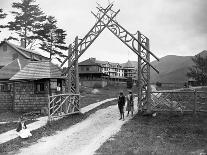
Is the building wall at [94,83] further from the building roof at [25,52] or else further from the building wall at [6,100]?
the building wall at [6,100]

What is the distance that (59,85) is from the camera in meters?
27.0

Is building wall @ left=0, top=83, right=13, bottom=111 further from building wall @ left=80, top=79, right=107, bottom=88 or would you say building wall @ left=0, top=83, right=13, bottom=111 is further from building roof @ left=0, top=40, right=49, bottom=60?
building wall @ left=80, top=79, right=107, bottom=88

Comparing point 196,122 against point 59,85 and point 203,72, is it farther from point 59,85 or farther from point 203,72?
point 203,72

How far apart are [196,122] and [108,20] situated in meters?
9.47

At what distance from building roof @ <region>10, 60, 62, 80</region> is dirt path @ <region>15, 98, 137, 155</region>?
7306 millimetres

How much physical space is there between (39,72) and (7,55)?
89.9 ft

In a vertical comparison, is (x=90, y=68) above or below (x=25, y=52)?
below

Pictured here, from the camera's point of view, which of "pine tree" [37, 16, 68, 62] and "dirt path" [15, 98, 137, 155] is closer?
"dirt path" [15, 98, 137, 155]

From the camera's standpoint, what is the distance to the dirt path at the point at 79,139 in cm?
1191

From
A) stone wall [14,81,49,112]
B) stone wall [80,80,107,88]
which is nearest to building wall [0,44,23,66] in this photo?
stone wall [80,80,107,88]

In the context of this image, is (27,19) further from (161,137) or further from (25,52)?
(161,137)

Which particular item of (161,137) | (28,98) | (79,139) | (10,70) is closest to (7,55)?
(10,70)

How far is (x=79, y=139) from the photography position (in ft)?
46.6

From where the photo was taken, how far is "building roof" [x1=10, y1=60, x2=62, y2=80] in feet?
84.7
